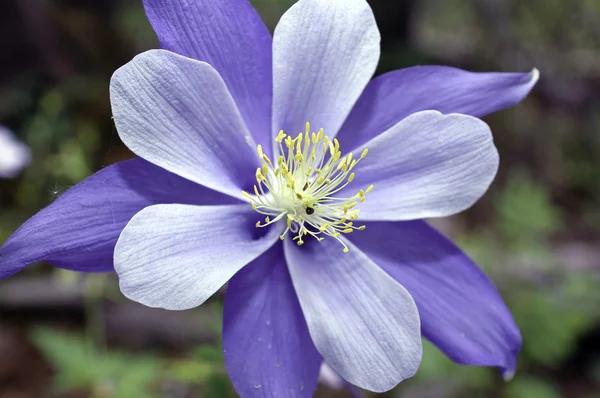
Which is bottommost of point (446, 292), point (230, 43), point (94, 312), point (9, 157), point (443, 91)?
point (94, 312)

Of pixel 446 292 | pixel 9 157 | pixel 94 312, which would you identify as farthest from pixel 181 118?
pixel 94 312

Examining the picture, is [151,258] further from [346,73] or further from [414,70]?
[414,70]

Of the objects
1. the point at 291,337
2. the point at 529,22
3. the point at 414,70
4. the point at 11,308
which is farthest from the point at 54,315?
the point at 529,22

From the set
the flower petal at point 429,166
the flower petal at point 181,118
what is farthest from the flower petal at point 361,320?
the flower petal at point 181,118

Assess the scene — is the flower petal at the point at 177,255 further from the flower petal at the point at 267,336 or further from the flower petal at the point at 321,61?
the flower petal at the point at 321,61

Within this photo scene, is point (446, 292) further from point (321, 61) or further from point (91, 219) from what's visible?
point (91, 219)

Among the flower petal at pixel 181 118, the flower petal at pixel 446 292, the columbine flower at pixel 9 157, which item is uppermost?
the flower petal at pixel 181 118
